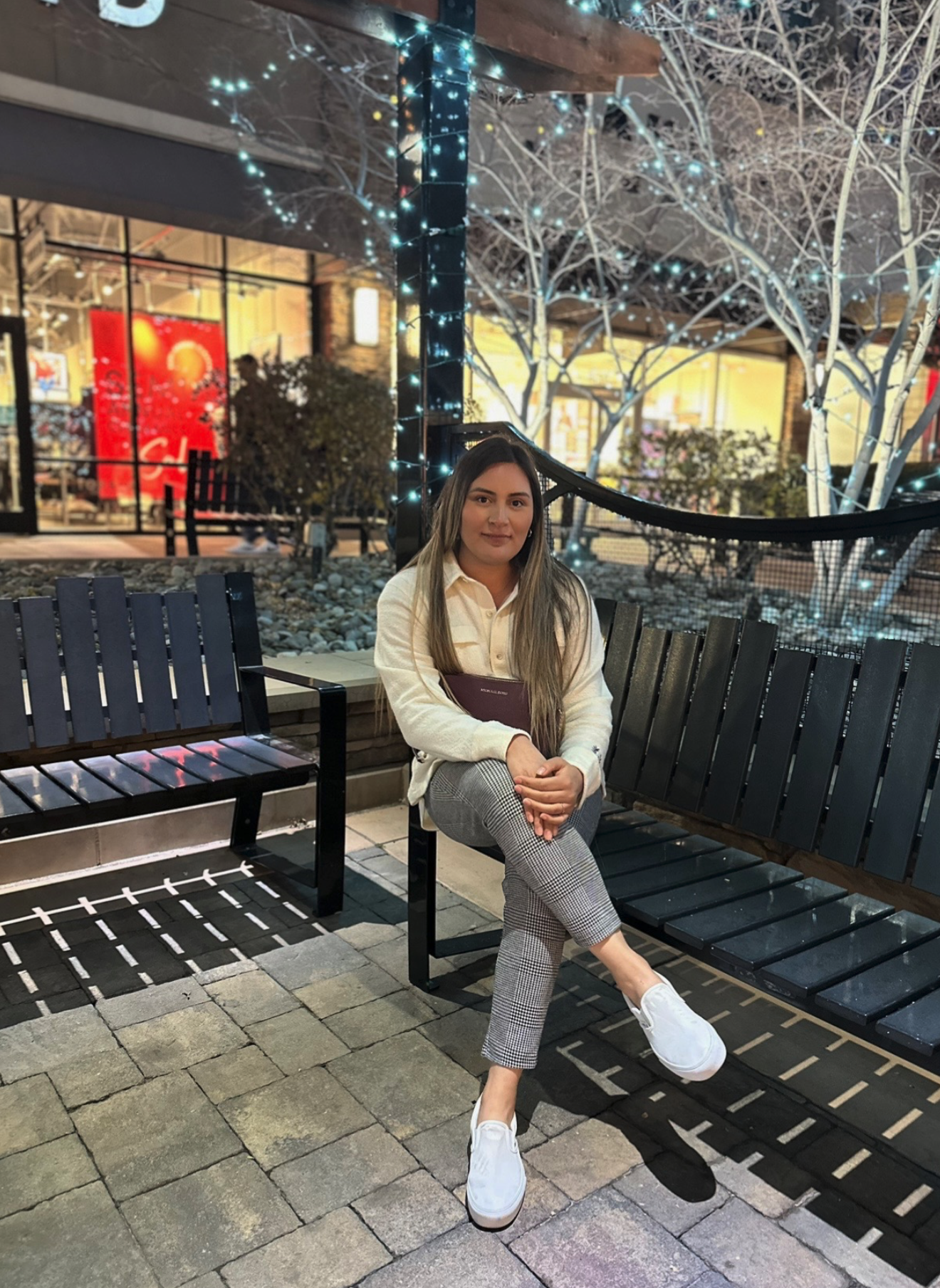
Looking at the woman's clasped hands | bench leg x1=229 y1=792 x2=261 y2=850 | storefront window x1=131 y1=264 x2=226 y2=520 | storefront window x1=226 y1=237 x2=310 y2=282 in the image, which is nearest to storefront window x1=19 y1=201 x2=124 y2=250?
storefront window x1=131 y1=264 x2=226 y2=520

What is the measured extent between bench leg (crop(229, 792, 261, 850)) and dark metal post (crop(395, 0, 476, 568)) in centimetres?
107

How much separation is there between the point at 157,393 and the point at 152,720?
445 inches

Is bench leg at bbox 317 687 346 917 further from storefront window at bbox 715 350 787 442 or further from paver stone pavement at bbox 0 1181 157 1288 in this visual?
storefront window at bbox 715 350 787 442

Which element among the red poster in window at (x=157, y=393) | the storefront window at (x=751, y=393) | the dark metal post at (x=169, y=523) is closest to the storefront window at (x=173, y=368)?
the red poster in window at (x=157, y=393)

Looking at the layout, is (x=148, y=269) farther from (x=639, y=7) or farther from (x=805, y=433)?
(x=805, y=433)

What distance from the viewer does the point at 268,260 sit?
13.6m

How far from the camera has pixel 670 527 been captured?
320 centimetres

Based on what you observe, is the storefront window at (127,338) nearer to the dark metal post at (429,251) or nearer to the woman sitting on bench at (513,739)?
the dark metal post at (429,251)

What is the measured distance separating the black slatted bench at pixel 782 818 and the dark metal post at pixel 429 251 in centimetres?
97

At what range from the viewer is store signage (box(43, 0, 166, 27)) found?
8.72m

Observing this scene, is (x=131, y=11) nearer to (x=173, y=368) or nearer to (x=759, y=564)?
(x=173, y=368)

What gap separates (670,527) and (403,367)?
1.19 m

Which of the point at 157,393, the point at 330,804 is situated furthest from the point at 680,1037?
the point at 157,393

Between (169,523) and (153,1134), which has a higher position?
(169,523)
